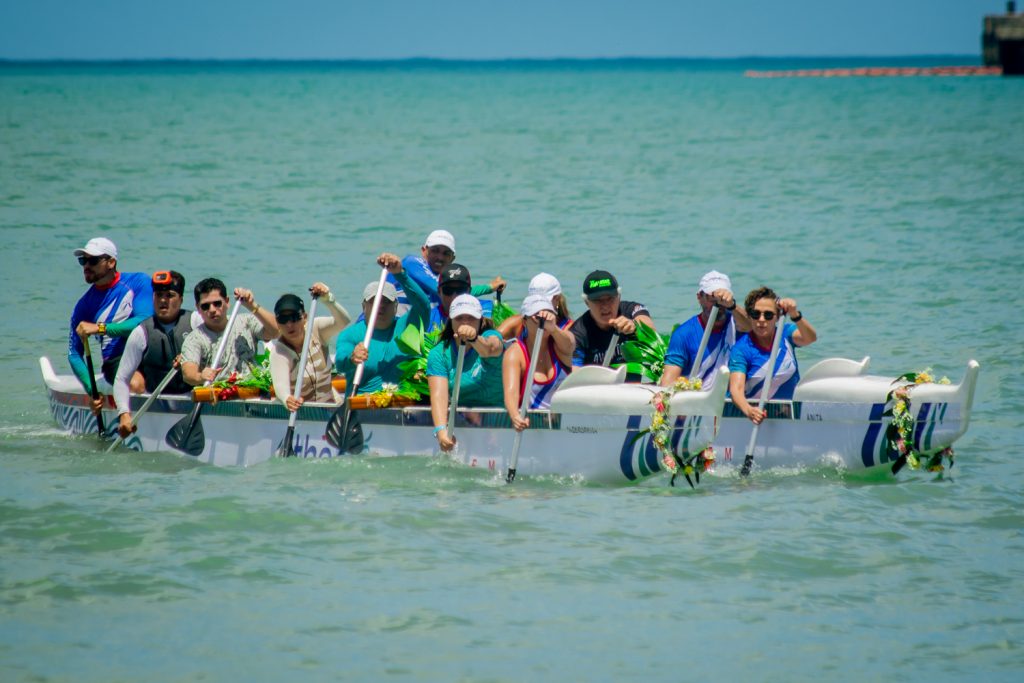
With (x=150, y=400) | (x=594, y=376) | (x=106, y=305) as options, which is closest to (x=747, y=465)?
(x=594, y=376)

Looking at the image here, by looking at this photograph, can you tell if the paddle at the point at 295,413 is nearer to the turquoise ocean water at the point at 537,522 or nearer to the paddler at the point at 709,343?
the turquoise ocean water at the point at 537,522

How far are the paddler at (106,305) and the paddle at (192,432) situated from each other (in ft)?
3.04

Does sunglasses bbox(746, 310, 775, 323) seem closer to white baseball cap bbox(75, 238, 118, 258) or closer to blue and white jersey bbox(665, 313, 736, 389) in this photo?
blue and white jersey bbox(665, 313, 736, 389)

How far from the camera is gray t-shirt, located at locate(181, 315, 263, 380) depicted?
12602mm

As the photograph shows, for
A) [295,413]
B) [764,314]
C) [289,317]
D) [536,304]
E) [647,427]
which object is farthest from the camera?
[289,317]

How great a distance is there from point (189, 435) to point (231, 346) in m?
0.91

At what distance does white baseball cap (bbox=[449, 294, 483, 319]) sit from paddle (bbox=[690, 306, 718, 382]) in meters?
1.88

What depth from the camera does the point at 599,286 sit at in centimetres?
1155

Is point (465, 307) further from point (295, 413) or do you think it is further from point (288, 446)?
point (288, 446)

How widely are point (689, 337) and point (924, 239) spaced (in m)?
16.1

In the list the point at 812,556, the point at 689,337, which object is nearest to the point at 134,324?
the point at 689,337

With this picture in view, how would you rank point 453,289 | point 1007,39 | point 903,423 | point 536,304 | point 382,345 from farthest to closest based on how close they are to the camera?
point 1007,39, point 382,345, point 453,289, point 536,304, point 903,423

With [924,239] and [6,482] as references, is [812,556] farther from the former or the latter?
[924,239]

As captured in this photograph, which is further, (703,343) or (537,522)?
(703,343)
